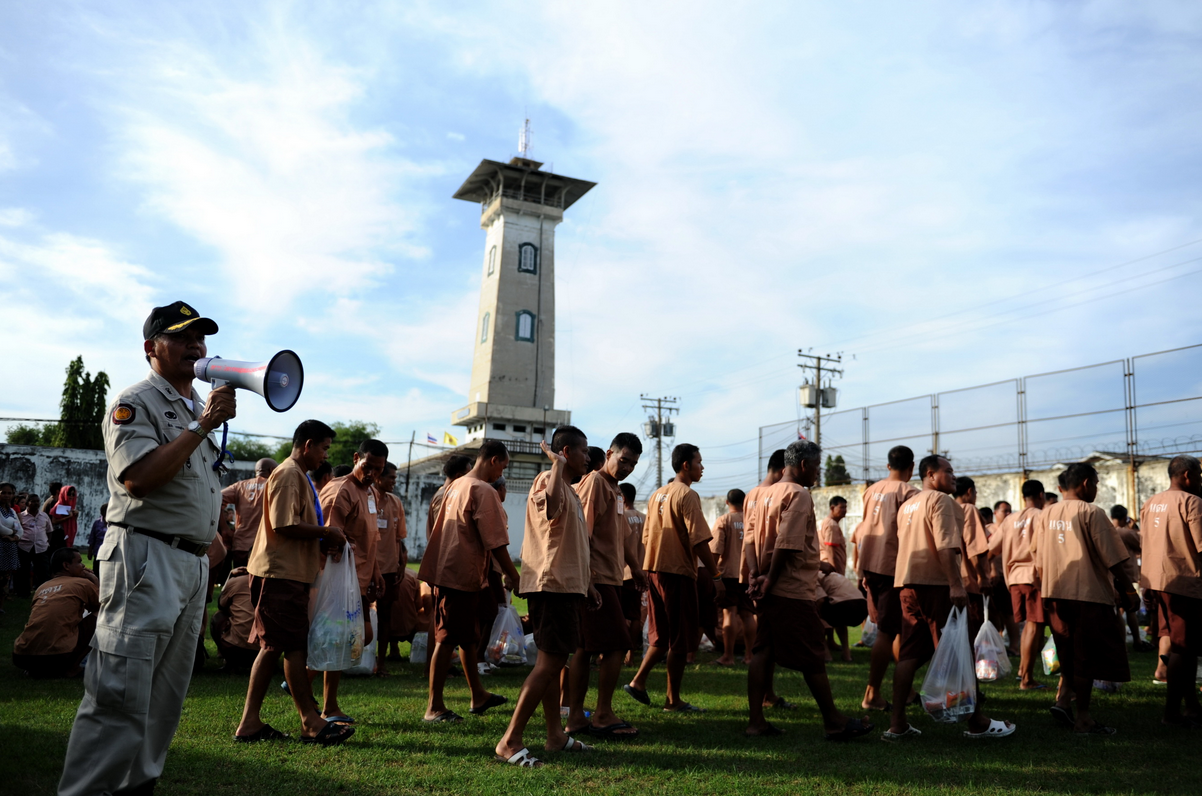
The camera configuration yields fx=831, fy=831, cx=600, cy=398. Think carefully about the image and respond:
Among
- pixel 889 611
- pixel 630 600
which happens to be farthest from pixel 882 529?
pixel 630 600

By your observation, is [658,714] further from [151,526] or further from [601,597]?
[151,526]

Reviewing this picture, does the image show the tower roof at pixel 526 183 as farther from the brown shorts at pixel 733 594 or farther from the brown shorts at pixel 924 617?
the brown shorts at pixel 924 617

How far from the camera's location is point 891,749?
215 inches

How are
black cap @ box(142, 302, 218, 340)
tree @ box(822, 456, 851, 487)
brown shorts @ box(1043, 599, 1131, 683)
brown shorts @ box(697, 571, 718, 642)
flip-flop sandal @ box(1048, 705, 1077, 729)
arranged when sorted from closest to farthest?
1. black cap @ box(142, 302, 218, 340)
2. brown shorts @ box(1043, 599, 1131, 683)
3. flip-flop sandal @ box(1048, 705, 1077, 729)
4. brown shorts @ box(697, 571, 718, 642)
5. tree @ box(822, 456, 851, 487)

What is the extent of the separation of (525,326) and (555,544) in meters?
45.3

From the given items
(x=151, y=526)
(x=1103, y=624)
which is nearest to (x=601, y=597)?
(x=151, y=526)

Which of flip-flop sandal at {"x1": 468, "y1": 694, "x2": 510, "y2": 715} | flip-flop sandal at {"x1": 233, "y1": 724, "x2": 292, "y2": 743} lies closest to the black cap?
flip-flop sandal at {"x1": 233, "y1": 724, "x2": 292, "y2": 743}

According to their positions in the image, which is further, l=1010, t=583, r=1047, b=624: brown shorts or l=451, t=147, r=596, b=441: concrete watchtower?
l=451, t=147, r=596, b=441: concrete watchtower

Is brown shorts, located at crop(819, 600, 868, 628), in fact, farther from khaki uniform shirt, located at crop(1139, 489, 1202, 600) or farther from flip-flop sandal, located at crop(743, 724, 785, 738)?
flip-flop sandal, located at crop(743, 724, 785, 738)

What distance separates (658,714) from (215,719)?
3.21 metres

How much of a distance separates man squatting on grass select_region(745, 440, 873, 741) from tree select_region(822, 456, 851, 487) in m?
20.3

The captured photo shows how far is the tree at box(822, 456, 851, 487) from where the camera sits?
25712mm

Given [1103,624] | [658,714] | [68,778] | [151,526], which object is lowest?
[658,714]

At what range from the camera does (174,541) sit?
10.9 ft
